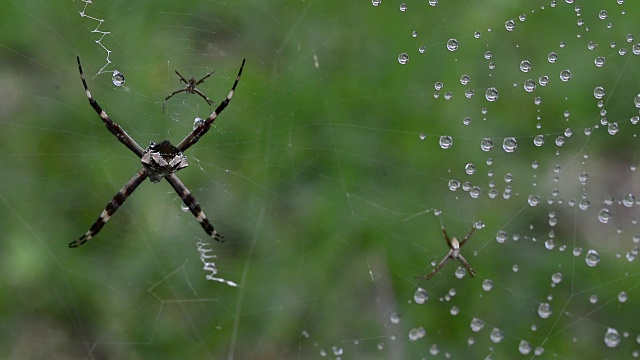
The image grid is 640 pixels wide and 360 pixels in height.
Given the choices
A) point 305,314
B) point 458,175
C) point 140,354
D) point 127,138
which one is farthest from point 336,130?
point 140,354

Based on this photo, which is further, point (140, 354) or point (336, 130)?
point (336, 130)

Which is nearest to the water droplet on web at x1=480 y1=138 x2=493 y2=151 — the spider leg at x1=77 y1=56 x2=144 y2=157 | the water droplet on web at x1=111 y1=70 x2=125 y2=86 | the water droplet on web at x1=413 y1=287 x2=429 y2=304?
the water droplet on web at x1=413 y1=287 x2=429 y2=304

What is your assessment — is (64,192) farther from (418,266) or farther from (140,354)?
(418,266)

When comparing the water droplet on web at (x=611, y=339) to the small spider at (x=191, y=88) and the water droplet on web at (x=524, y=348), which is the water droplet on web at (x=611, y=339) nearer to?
the water droplet on web at (x=524, y=348)

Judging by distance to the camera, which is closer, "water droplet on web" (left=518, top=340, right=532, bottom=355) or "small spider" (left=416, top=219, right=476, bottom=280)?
"water droplet on web" (left=518, top=340, right=532, bottom=355)

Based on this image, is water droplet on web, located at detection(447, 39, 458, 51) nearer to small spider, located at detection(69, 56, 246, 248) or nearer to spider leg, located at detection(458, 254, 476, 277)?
spider leg, located at detection(458, 254, 476, 277)

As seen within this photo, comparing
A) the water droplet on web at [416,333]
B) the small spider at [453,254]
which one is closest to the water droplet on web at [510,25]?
the small spider at [453,254]
